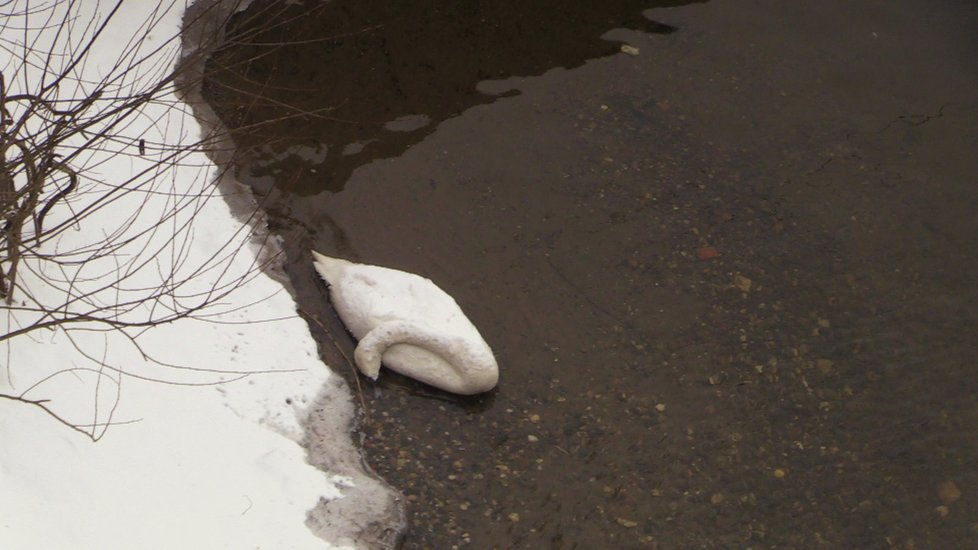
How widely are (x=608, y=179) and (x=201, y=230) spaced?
2.26m

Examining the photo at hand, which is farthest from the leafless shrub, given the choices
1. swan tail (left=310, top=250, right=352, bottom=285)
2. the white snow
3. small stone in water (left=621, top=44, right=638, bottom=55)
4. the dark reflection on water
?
small stone in water (left=621, top=44, right=638, bottom=55)

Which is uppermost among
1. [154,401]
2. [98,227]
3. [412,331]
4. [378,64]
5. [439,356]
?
[98,227]

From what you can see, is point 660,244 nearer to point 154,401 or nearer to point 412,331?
point 412,331

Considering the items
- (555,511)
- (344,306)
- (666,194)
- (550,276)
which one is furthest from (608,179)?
(555,511)

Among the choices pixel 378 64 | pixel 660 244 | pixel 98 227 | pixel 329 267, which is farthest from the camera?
pixel 378 64

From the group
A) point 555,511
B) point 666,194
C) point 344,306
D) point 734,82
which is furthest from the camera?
point 734,82

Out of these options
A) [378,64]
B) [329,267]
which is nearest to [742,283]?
[329,267]

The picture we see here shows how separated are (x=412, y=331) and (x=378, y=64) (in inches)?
93.8

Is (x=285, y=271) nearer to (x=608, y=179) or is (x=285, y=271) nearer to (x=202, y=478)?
(x=202, y=478)

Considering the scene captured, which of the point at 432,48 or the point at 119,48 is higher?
the point at 119,48

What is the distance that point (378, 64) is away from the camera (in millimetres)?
6652

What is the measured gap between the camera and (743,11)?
23.7ft

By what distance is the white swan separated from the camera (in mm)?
4844

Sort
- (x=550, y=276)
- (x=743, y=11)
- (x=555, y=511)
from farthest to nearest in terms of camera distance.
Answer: (x=743, y=11)
(x=550, y=276)
(x=555, y=511)
